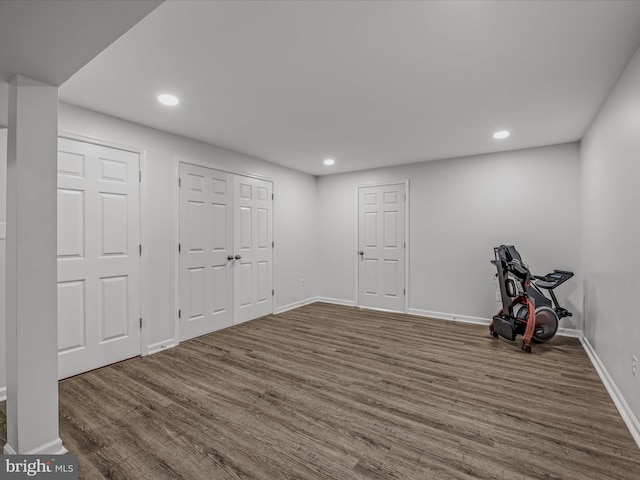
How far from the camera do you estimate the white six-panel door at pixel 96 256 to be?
2.74 meters

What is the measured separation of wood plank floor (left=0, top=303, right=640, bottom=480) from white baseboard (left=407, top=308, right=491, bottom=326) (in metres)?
0.91

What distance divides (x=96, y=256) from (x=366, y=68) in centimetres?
286

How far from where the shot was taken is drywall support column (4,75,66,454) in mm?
1634

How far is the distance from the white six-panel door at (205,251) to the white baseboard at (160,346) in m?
0.13

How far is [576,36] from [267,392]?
10.3 feet

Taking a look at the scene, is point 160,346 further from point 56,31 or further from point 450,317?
point 450,317

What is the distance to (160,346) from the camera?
11.3ft

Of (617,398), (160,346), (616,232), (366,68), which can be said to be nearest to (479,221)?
(616,232)

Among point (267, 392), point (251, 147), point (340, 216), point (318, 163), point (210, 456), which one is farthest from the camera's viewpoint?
point (340, 216)

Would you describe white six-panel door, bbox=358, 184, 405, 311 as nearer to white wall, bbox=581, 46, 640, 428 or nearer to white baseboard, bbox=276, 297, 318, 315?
white baseboard, bbox=276, 297, 318, 315

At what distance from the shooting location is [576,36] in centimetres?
183

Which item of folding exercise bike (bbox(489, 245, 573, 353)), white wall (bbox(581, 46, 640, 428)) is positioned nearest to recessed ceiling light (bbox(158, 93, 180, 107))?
white wall (bbox(581, 46, 640, 428))

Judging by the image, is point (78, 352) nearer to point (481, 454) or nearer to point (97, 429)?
point (97, 429)

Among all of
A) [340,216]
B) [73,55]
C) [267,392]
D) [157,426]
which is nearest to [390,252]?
[340,216]
